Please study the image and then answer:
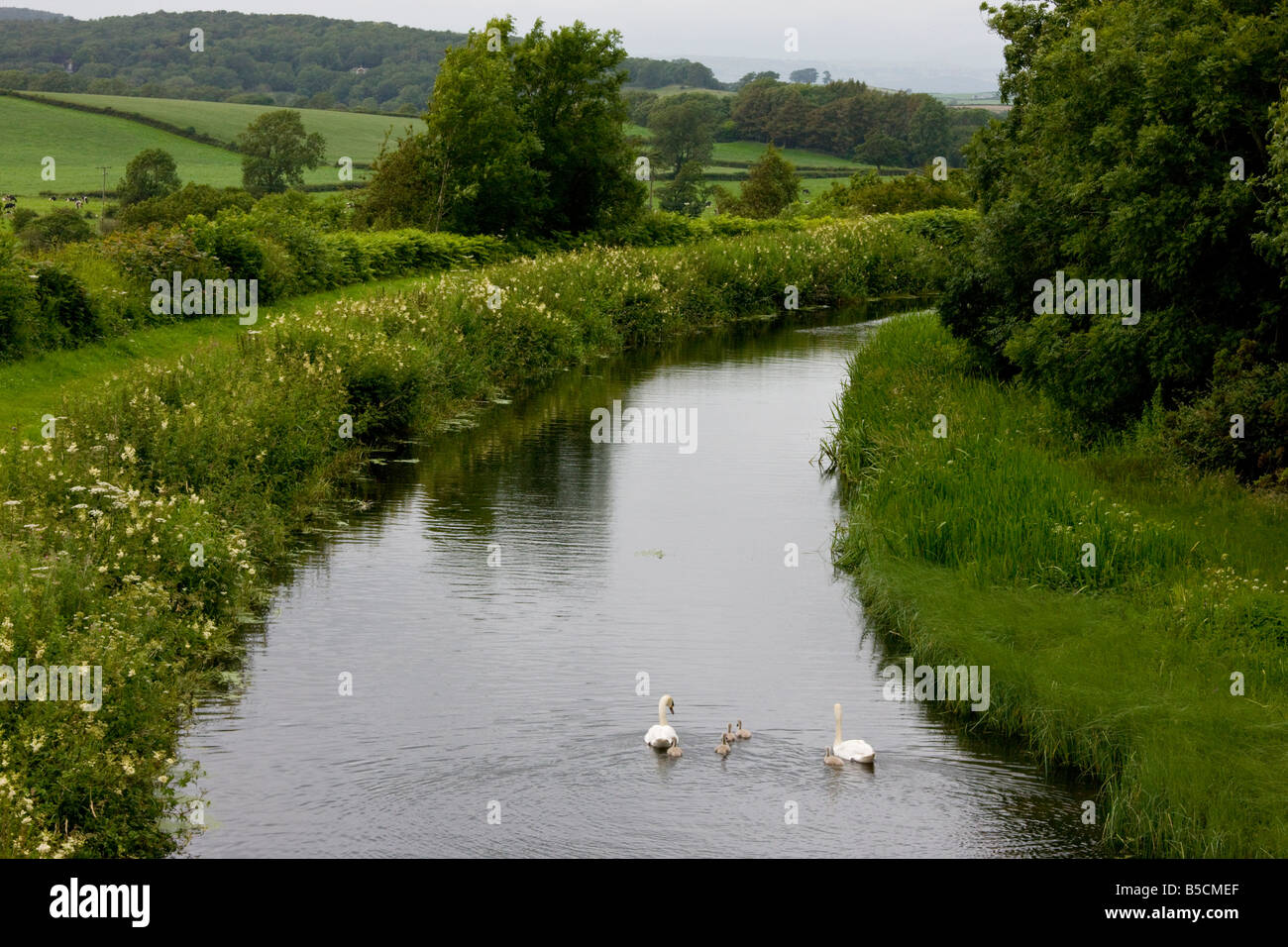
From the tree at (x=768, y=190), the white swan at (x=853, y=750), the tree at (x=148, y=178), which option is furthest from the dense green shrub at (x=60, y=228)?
the tree at (x=768, y=190)

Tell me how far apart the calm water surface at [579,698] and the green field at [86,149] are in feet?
183

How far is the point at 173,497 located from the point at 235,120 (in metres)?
91.6

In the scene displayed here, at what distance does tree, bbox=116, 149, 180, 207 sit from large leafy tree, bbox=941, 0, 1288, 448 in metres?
45.2

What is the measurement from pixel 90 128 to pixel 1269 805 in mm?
88262

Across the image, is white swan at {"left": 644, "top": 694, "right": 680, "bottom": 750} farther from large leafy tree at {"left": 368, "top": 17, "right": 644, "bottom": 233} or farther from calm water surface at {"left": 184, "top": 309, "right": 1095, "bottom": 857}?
large leafy tree at {"left": 368, "top": 17, "right": 644, "bottom": 233}

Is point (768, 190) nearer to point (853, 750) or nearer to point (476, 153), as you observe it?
point (476, 153)

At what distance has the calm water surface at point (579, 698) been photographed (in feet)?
34.9

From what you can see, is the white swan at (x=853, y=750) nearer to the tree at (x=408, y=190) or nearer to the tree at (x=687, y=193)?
the tree at (x=408, y=190)

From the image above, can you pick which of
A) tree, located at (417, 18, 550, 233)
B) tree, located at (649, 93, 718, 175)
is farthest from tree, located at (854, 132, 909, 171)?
tree, located at (417, 18, 550, 233)

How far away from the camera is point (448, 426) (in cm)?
2723

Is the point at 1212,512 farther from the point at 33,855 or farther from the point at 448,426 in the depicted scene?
the point at 448,426

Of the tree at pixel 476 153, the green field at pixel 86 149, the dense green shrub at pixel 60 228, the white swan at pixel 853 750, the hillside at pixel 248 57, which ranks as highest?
the hillside at pixel 248 57

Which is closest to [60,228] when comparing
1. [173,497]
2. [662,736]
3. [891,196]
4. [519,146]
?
[519,146]

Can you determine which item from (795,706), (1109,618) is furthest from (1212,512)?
(795,706)
